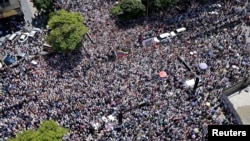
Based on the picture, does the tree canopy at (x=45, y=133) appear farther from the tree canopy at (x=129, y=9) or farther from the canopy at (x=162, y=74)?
the tree canopy at (x=129, y=9)

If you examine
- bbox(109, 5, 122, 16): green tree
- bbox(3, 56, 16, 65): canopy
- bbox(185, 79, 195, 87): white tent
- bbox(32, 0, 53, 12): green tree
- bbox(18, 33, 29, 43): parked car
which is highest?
bbox(32, 0, 53, 12): green tree

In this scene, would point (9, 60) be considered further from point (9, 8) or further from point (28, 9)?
point (28, 9)

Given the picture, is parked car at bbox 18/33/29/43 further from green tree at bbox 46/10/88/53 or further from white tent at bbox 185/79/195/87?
white tent at bbox 185/79/195/87

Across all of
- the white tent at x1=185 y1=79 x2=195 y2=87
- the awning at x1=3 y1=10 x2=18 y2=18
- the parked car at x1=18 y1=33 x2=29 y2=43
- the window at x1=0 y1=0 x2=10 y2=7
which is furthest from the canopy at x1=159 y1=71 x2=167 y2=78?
the window at x1=0 y1=0 x2=10 y2=7

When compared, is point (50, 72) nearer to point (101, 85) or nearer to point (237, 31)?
point (101, 85)

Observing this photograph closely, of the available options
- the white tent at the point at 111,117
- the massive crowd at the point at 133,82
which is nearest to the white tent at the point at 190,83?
the massive crowd at the point at 133,82

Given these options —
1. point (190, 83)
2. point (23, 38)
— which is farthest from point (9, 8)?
point (190, 83)
